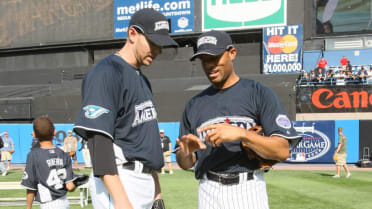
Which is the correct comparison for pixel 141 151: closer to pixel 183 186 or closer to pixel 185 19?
pixel 183 186

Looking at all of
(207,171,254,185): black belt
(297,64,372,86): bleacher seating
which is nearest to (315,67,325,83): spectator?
(297,64,372,86): bleacher seating

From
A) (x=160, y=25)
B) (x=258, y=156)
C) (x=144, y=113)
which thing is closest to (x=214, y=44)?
(x=160, y=25)

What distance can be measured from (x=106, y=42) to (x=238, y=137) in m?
27.4

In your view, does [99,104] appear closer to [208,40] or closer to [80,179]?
[208,40]

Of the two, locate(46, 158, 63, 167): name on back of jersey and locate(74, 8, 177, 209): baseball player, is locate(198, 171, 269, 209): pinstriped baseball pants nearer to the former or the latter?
locate(74, 8, 177, 209): baseball player

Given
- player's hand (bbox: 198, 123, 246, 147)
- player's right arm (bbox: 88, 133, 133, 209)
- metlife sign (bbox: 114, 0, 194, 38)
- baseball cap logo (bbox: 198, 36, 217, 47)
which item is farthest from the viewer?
metlife sign (bbox: 114, 0, 194, 38)

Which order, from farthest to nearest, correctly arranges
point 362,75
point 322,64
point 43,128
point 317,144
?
point 322,64, point 362,75, point 317,144, point 43,128

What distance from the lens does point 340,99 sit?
18797mm

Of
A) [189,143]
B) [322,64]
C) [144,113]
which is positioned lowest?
[189,143]

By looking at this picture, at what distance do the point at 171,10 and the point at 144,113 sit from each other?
82.2ft

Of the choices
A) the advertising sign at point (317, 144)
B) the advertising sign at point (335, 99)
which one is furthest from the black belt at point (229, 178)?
the advertising sign at point (335, 99)

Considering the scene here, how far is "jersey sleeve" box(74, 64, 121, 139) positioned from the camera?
2014 mm

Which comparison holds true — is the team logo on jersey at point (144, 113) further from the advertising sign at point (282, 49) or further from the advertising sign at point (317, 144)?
the advertising sign at point (282, 49)

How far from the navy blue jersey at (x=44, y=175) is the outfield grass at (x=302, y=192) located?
13.3ft
